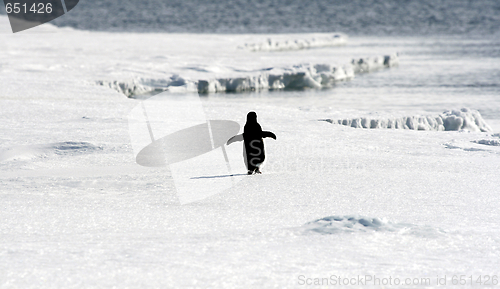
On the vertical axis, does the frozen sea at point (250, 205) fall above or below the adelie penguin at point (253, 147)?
below

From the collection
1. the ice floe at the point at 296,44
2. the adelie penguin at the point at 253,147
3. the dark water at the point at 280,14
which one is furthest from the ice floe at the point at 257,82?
the dark water at the point at 280,14

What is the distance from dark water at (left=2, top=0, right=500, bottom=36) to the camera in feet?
128

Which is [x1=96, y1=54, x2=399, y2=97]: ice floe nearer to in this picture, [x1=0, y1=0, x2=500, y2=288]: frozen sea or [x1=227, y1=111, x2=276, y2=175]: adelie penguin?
[x1=0, y1=0, x2=500, y2=288]: frozen sea

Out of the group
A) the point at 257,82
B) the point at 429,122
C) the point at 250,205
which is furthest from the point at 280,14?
the point at 250,205

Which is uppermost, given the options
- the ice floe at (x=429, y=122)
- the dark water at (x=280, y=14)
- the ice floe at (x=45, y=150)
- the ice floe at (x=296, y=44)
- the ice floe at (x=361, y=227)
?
the dark water at (x=280, y=14)

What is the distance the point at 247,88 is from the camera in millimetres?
11758

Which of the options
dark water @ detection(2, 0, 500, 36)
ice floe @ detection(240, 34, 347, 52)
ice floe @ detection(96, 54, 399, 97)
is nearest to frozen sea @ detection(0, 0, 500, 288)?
ice floe @ detection(96, 54, 399, 97)

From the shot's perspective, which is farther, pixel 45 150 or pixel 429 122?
pixel 429 122

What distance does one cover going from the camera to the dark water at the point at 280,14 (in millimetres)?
39156

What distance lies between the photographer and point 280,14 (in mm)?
51375

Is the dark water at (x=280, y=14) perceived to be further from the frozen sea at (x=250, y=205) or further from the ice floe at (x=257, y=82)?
the frozen sea at (x=250, y=205)

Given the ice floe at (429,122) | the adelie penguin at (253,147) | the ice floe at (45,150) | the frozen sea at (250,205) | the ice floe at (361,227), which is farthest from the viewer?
the ice floe at (429,122)

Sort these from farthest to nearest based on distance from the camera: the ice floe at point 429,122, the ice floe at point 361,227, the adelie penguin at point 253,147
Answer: the ice floe at point 429,122 → the adelie penguin at point 253,147 → the ice floe at point 361,227

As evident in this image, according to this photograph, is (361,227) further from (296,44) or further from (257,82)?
(296,44)
